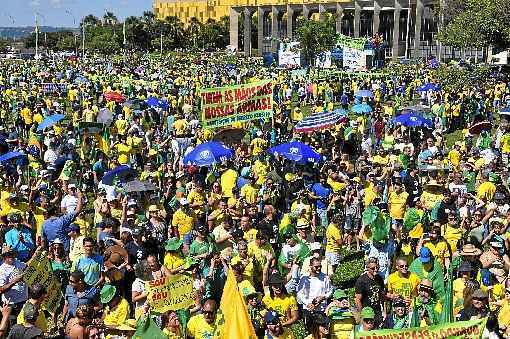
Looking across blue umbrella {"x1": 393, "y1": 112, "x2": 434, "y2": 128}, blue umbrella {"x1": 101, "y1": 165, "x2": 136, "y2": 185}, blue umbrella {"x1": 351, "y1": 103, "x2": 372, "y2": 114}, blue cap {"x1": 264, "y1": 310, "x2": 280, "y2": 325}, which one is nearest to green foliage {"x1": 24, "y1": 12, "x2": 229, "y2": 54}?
blue umbrella {"x1": 351, "y1": 103, "x2": 372, "y2": 114}

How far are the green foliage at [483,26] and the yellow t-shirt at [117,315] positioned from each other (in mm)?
29474

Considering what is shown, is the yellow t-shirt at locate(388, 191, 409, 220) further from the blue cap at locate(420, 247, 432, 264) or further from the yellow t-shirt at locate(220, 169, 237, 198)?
the yellow t-shirt at locate(220, 169, 237, 198)

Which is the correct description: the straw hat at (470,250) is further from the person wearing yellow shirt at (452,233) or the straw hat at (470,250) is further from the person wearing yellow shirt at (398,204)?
the person wearing yellow shirt at (398,204)

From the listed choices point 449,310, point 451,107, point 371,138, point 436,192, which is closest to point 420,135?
point 371,138

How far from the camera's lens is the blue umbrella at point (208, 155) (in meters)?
12.4

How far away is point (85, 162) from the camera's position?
49.0ft

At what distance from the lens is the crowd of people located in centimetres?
721

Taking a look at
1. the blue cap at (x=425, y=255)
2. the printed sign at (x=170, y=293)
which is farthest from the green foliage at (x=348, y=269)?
the printed sign at (x=170, y=293)

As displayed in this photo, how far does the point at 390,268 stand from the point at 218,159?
429cm

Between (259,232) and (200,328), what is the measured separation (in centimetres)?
243

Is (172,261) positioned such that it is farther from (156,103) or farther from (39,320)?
(156,103)

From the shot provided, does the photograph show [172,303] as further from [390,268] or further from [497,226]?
[497,226]

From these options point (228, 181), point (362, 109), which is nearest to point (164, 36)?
point (362, 109)

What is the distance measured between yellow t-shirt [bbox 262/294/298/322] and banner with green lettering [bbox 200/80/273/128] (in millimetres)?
7223
